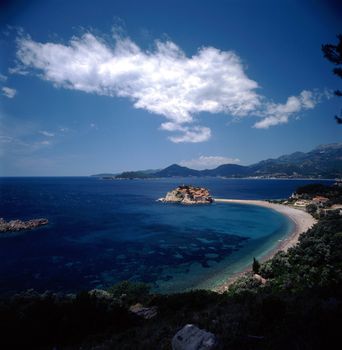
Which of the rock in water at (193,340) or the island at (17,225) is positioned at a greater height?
the rock in water at (193,340)

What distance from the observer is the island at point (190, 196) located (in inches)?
4353

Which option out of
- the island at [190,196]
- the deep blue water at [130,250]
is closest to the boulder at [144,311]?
the deep blue water at [130,250]

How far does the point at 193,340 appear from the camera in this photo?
7.63 meters

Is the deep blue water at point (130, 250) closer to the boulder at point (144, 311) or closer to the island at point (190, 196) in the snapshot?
the boulder at point (144, 311)

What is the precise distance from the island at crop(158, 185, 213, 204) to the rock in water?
101 metres

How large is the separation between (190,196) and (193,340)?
105753 millimetres

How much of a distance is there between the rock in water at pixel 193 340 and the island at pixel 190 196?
333 ft

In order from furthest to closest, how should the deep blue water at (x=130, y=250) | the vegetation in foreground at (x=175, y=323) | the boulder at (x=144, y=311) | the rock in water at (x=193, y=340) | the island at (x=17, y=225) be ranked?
the island at (x=17, y=225) < the deep blue water at (x=130, y=250) < the boulder at (x=144, y=311) < the vegetation in foreground at (x=175, y=323) < the rock in water at (x=193, y=340)

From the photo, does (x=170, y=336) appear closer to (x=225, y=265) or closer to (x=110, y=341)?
(x=110, y=341)

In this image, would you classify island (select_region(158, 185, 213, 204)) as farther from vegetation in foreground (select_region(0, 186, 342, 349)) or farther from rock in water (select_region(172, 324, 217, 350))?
rock in water (select_region(172, 324, 217, 350))

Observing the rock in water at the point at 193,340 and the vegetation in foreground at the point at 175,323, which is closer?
the rock in water at the point at 193,340

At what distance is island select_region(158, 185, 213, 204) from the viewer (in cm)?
11056

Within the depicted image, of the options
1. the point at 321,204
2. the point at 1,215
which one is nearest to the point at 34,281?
the point at 1,215

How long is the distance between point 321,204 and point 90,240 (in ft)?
237
